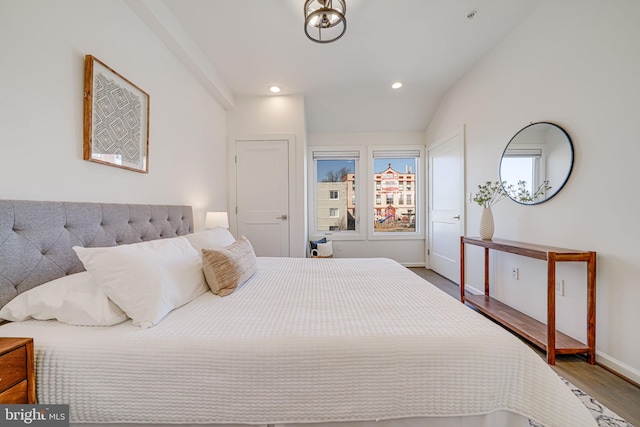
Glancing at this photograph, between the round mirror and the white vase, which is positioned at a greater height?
the round mirror

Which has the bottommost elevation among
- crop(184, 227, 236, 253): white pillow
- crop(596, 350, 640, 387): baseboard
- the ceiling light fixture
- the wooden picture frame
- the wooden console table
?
crop(596, 350, 640, 387): baseboard

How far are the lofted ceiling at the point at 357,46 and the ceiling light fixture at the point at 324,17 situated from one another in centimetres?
11

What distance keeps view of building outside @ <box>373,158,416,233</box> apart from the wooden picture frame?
10.9 feet

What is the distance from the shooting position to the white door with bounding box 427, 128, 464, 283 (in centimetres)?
314

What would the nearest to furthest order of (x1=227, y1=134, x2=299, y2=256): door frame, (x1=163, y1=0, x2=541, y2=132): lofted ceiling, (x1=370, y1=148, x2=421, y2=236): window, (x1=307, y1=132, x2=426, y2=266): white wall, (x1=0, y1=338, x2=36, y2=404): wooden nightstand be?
(x1=0, y1=338, x2=36, y2=404): wooden nightstand → (x1=163, y1=0, x2=541, y2=132): lofted ceiling → (x1=227, y1=134, x2=299, y2=256): door frame → (x1=307, y1=132, x2=426, y2=266): white wall → (x1=370, y1=148, x2=421, y2=236): window

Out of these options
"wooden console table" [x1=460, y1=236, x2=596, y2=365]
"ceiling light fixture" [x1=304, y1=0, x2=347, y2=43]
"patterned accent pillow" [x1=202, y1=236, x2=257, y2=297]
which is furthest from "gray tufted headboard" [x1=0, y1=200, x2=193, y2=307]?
"wooden console table" [x1=460, y1=236, x2=596, y2=365]

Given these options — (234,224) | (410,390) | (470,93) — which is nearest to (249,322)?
(410,390)

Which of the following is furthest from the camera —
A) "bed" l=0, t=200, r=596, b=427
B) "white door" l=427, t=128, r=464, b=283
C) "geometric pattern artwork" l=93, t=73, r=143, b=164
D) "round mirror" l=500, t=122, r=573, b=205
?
"white door" l=427, t=128, r=464, b=283

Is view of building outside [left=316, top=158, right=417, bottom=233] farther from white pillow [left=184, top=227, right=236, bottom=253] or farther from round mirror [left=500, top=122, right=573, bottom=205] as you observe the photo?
white pillow [left=184, top=227, right=236, bottom=253]

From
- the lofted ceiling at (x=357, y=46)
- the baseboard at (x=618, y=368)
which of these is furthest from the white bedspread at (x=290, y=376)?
the lofted ceiling at (x=357, y=46)

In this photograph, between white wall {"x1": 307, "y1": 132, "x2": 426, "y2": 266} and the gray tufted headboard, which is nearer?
the gray tufted headboard

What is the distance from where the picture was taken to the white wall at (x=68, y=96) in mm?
1024

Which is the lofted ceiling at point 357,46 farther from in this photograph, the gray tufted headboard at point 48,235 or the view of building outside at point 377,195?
the gray tufted headboard at point 48,235

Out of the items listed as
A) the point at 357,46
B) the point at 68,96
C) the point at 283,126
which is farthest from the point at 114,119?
the point at 357,46
